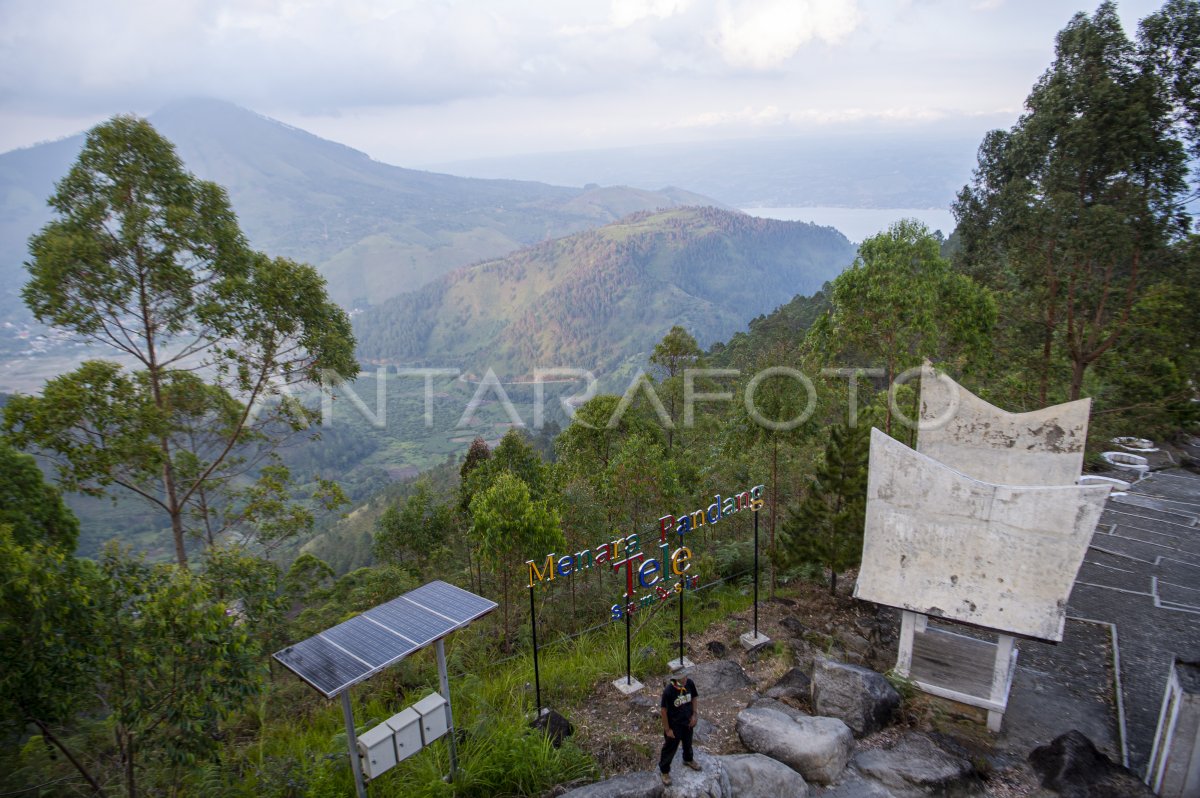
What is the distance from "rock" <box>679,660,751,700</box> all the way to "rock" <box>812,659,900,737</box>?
54.4 inches

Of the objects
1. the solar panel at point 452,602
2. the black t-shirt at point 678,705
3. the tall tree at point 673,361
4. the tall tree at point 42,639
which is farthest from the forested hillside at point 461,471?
the tall tree at point 673,361

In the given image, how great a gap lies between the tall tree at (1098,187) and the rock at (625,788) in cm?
1693

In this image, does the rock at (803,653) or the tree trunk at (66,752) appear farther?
the rock at (803,653)

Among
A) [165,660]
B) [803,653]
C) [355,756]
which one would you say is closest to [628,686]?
[803,653]

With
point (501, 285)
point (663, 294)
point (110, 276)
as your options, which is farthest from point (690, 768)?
point (501, 285)

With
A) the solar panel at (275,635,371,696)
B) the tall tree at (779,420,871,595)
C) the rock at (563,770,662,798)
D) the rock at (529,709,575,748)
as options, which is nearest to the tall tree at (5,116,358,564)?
the solar panel at (275,635,371,696)

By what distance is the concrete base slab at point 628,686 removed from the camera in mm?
10948

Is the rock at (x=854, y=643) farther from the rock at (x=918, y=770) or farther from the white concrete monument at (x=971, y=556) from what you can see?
the rock at (x=918, y=770)

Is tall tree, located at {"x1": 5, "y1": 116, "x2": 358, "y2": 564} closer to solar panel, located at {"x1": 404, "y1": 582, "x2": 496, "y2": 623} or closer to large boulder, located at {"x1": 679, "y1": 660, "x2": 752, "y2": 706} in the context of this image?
solar panel, located at {"x1": 404, "y1": 582, "x2": 496, "y2": 623}

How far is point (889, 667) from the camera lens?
12031 millimetres

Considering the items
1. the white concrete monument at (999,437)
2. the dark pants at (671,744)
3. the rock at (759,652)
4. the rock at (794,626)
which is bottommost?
the rock at (794,626)

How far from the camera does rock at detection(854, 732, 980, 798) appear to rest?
843 cm

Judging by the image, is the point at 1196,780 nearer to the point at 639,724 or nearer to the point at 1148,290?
the point at 639,724

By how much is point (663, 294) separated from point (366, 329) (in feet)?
284
